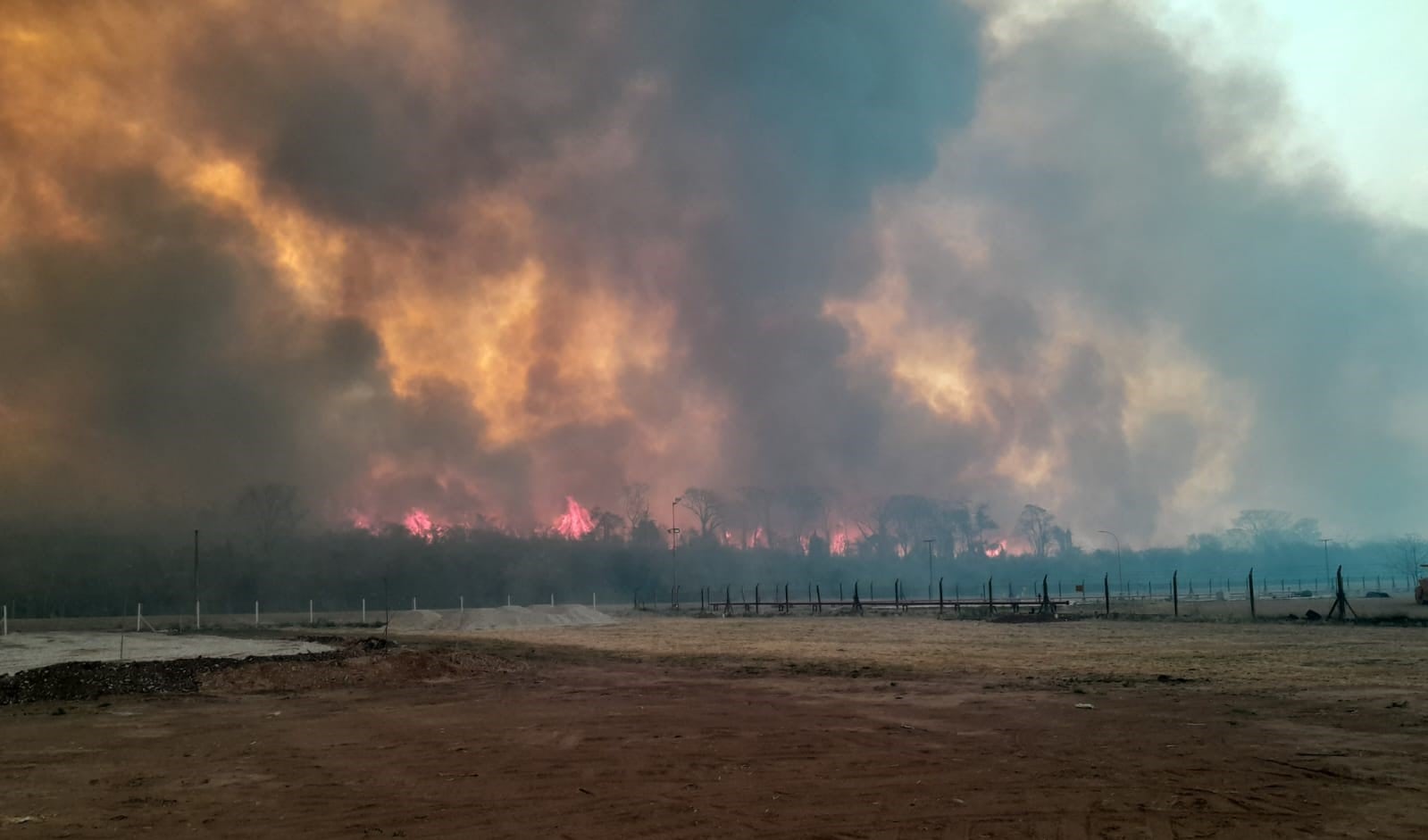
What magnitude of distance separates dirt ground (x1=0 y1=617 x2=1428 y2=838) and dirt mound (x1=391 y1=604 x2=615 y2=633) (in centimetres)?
4128

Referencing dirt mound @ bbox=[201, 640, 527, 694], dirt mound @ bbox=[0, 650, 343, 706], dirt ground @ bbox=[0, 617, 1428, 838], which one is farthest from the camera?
dirt mound @ bbox=[201, 640, 527, 694]

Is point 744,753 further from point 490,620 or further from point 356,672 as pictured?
point 490,620

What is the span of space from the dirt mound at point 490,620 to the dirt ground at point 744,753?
41279 millimetres

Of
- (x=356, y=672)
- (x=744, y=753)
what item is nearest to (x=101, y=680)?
(x=356, y=672)

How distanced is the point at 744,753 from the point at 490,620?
62.1m

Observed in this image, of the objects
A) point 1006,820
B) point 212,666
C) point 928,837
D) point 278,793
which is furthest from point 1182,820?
point 212,666

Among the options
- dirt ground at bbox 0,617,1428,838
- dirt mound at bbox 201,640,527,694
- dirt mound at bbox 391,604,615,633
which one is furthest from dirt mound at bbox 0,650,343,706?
dirt mound at bbox 391,604,615,633

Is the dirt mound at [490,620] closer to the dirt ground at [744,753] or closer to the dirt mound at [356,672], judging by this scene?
the dirt mound at [356,672]

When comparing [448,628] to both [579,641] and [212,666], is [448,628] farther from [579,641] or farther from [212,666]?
[212,666]

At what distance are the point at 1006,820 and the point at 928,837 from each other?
116 centimetres

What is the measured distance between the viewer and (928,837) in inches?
380

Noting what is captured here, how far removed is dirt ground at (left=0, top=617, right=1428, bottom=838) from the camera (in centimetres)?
1062

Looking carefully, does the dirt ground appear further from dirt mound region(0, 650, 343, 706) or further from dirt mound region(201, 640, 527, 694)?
dirt mound region(0, 650, 343, 706)

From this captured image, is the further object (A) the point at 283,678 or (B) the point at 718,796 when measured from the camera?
(A) the point at 283,678
